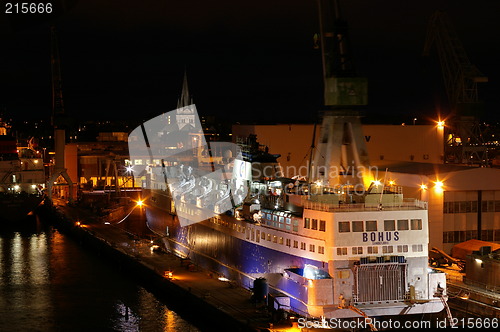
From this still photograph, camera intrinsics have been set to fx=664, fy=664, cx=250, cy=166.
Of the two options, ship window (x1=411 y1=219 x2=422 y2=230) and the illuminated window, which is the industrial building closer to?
ship window (x1=411 y1=219 x2=422 y2=230)

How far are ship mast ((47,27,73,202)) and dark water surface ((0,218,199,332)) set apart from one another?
830 inches

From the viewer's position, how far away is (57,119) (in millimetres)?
63844

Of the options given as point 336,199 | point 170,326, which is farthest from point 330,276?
point 170,326

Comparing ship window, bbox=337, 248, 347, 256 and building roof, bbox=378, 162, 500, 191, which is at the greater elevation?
building roof, bbox=378, 162, 500, 191

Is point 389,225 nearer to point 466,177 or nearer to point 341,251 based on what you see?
point 341,251

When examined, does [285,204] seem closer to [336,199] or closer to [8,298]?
[336,199]

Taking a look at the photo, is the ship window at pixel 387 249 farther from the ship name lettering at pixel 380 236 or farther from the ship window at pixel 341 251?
the ship window at pixel 341 251

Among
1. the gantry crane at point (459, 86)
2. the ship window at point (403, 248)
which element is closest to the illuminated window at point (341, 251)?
the ship window at point (403, 248)

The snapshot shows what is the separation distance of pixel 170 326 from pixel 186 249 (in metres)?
10.7

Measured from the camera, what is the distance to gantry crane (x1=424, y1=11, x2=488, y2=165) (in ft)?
138

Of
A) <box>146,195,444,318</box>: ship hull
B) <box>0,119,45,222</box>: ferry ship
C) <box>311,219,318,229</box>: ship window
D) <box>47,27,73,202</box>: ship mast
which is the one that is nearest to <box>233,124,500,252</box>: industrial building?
<box>146,195,444,318</box>: ship hull

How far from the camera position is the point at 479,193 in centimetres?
3011

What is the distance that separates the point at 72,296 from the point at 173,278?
435 centimetres

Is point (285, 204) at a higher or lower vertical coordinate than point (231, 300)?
higher
